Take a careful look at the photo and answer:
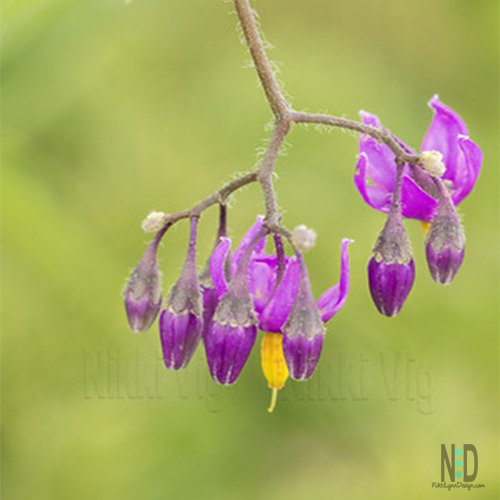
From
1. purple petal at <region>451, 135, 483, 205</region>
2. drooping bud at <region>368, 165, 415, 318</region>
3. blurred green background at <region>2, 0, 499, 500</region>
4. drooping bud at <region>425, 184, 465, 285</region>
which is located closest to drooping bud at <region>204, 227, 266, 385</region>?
drooping bud at <region>368, 165, 415, 318</region>

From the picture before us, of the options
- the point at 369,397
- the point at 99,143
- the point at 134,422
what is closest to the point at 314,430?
the point at 369,397

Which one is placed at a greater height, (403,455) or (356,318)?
(356,318)

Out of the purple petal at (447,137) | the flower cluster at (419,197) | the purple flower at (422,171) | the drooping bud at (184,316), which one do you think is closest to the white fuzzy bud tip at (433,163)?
the flower cluster at (419,197)

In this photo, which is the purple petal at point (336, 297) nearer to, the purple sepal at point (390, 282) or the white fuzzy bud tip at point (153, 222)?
the purple sepal at point (390, 282)

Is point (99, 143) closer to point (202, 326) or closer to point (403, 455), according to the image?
point (403, 455)

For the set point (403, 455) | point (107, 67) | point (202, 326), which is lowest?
point (403, 455)

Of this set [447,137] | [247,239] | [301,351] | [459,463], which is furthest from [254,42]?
[459,463]

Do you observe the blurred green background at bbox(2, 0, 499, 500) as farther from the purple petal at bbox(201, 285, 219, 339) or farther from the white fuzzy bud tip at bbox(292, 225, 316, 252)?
the white fuzzy bud tip at bbox(292, 225, 316, 252)

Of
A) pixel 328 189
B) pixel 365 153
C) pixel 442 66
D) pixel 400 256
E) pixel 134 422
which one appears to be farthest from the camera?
pixel 442 66
